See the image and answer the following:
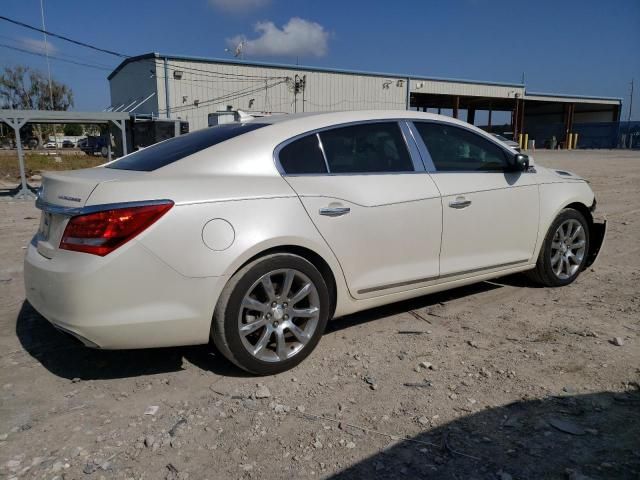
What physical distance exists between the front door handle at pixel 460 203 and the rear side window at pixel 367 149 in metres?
0.42

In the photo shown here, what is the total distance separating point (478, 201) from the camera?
4.15m

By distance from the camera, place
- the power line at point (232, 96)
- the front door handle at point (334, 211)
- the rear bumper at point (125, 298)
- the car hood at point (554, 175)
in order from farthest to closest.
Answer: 1. the power line at point (232, 96)
2. the car hood at point (554, 175)
3. the front door handle at point (334, 211)
4. the rear bumper at point (125, 298)

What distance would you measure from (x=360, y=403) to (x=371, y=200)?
134 centimetres

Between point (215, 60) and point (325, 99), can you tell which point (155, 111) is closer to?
point (215, 60)

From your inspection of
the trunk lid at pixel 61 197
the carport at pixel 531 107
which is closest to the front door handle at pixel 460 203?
the trunk lid at pixel 61 197

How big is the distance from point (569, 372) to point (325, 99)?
33.1 metres

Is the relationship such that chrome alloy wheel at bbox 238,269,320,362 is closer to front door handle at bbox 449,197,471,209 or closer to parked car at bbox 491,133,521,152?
front door handle at bbox 449,197,471,209

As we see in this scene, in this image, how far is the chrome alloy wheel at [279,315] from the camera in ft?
10.4

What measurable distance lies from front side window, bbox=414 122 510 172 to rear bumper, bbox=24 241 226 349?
2.03 m

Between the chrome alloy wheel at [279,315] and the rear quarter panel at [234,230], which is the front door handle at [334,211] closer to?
the rear quarter panel at [234,230]

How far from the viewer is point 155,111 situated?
29281mm

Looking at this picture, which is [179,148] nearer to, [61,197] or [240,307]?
[61,197]

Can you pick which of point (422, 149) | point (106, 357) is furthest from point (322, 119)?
point (106, 357)

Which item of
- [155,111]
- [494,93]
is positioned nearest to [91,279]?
[155,111]
